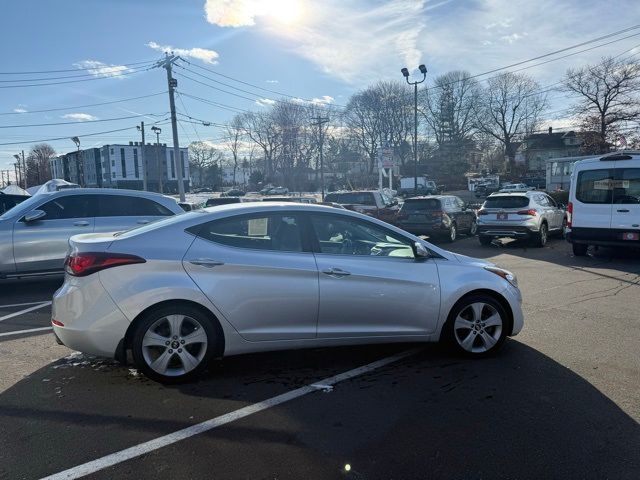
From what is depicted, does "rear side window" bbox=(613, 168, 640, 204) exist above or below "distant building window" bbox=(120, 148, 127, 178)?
below

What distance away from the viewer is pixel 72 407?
3.73 meters

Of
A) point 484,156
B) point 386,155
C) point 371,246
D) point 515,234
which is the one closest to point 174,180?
point 484,156

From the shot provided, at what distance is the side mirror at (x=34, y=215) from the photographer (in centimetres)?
794

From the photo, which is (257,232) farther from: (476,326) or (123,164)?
(123,164)

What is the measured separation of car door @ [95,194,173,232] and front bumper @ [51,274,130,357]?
466 cm

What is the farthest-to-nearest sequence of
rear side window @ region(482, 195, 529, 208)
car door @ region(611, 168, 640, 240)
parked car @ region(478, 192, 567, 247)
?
rear side window @ region(482, 195, 529, 208)
parked car @ region(478, 192, 567, 247)
car door @ region(611, 168, 640, 240)

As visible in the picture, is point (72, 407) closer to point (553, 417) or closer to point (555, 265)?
point (553, 417)

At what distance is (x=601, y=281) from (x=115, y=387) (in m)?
8.25

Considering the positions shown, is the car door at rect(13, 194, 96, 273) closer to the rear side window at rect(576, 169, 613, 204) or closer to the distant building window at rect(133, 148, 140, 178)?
the rear side window at rect(576, 169, 613, 204)

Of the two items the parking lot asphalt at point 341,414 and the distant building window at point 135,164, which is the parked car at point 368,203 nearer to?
the parking lot asphalt at point 341,414

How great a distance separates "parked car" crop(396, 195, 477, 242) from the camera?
14984 millimetres

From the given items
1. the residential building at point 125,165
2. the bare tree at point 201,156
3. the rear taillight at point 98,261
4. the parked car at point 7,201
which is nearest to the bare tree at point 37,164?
the residential building at point 125,165

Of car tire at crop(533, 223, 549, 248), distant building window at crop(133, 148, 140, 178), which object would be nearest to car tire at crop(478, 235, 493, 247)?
car tire at crop(533, 223, 549, 248)

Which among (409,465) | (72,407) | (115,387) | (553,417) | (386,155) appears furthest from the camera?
(386,155)
